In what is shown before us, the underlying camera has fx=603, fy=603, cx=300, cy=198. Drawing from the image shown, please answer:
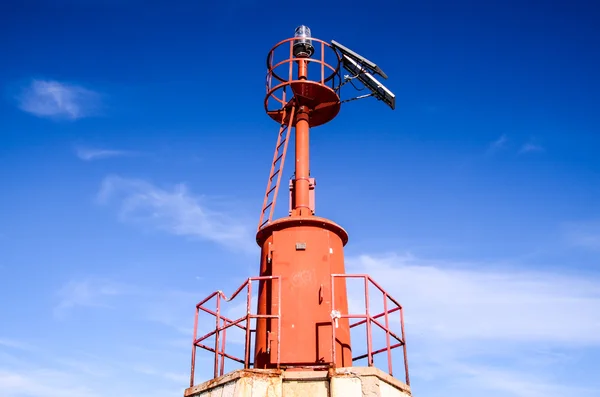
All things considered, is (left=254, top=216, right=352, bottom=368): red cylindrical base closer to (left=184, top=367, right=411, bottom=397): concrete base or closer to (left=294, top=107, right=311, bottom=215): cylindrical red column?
(left=184, top=367, right=411, bottom=397): concrete base

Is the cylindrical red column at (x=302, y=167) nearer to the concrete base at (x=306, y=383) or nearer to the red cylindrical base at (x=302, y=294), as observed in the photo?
the red cylindrical base at (x=302, y=294)

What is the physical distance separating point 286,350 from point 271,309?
920 mm

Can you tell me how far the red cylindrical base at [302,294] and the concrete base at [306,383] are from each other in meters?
0.69

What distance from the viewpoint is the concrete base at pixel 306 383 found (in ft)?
33.8

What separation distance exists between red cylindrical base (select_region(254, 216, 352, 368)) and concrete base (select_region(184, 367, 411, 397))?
2.27 ft

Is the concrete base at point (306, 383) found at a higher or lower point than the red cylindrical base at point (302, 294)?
lower

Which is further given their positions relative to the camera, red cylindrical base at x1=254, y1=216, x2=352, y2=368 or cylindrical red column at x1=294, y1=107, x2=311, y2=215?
cylindrical red column at x1=294, y1=107, x2=311, y2=215

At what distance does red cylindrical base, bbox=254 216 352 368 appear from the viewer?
38.9ft

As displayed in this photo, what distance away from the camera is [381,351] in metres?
12.5

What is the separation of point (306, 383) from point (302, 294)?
2.24 metres

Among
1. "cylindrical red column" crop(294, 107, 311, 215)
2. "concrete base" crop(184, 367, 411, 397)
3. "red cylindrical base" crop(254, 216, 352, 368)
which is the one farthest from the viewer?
"cylindrical red column" crop(294, 107, 311, 215)

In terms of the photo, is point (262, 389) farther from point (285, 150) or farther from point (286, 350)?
point (285, 150)

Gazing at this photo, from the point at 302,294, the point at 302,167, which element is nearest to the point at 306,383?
the point at 302,294

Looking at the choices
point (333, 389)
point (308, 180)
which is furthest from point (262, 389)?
point (308, 180)
